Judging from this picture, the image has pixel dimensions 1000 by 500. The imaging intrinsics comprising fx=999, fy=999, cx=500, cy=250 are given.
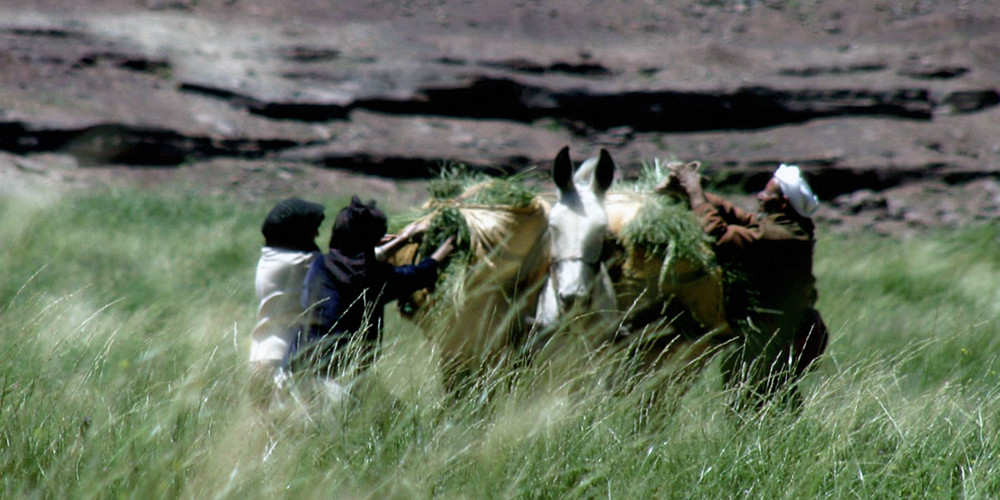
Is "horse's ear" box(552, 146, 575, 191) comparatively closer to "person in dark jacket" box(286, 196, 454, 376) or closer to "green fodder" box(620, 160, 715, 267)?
"green fodder" box(620, 160, 715, 267)

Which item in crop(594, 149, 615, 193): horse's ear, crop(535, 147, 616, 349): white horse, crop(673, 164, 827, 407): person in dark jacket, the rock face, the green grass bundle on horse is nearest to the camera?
crop(535, 147, 616, 349): white horse

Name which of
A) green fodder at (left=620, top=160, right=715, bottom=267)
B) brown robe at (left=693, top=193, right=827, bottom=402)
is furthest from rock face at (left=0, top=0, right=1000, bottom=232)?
green fodder at (left=620, top=160, right=715, bottom=267)

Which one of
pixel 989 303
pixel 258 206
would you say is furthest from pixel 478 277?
pixel 258 206

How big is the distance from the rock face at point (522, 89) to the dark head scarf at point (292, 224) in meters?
11.9

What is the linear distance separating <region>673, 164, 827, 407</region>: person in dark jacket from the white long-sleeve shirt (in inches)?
78.4

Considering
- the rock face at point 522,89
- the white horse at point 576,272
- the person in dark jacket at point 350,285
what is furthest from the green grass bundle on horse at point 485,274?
the rock face at point 522,89

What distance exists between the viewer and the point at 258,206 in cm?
1461

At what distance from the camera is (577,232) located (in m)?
4.70

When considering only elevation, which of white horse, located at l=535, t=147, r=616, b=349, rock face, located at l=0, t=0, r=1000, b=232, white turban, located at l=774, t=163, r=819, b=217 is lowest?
rock face, located at l=0, t=0, r=1000, b=232

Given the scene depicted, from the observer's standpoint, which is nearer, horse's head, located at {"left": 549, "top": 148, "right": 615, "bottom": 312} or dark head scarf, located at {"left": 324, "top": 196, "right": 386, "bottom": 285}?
dark head scarf, located at {"left": 324, "top": 196, "right": 386, "bottom": 285}

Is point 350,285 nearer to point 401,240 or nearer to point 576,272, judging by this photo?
point 401,240

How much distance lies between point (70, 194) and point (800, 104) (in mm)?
12471

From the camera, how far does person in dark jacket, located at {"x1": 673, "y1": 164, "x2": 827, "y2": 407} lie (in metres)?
5.05

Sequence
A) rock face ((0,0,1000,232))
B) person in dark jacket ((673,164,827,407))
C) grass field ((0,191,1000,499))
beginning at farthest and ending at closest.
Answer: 1. rock face ((0,0,1000,232))
2. person in dark jacket ((673,164,827,407))
3. grass field ((0,191,1000,499))
